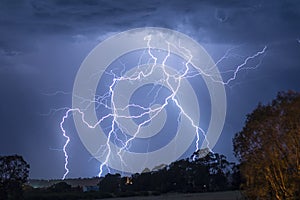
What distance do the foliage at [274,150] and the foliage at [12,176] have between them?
77.0ft

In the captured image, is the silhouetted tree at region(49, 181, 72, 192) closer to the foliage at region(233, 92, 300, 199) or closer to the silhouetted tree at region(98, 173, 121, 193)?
the silhouetted tree at region(98, 173, 121, 193)

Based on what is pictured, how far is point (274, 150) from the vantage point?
19672 millimetres

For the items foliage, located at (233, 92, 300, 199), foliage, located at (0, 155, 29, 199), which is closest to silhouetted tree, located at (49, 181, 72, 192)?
foliage, located at (0, 155, 29, 199)

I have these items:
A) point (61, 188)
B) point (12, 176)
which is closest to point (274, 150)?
point (12, 176)

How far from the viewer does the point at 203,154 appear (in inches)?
2197

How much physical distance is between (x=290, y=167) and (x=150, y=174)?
4232 centimetres

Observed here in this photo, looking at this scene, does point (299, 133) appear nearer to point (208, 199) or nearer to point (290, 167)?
point (290, 167)

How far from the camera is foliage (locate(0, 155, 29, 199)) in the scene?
40188mm

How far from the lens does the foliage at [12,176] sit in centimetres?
4019

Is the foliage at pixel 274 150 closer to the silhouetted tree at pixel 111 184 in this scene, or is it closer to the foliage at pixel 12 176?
the foliage at pixel 12 176

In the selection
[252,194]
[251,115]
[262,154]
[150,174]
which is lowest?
[252,194]

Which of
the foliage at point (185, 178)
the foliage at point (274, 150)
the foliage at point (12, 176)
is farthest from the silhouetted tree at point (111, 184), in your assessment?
the foliage at point (274, 150)

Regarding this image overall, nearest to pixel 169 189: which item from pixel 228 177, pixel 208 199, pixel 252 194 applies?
pixel 228 177

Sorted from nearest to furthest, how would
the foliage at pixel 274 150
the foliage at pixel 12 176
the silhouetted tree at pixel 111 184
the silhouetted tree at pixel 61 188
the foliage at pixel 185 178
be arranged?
the foliage at pixel 274 150
the foliage at pixel 12 176
the foliage at pixel 185 178
the silhouetted tree at pixel 61 188
the silhouetted tree at pixel 111 184
